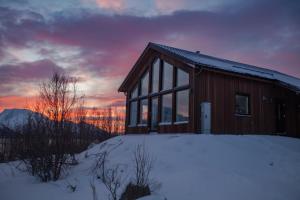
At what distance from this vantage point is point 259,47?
18688mm

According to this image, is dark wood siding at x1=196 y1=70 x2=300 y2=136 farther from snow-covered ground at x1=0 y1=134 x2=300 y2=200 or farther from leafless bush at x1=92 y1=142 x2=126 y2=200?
leafless bush at x1=92 y1=142 x2=126 y2=200

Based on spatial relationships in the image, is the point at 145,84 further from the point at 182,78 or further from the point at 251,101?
the point at 251,101

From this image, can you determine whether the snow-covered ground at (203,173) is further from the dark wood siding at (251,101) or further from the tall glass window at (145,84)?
the tall glass window at (145,84)

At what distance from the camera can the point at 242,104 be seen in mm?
15828

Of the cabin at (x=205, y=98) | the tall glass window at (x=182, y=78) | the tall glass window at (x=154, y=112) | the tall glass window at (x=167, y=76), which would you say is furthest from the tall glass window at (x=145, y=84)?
the tall glass window at (x=182, y=78)

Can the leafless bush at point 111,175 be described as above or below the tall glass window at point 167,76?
below

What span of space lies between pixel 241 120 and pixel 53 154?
9456mm

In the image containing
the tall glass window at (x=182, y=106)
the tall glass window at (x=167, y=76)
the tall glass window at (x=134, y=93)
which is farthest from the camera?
the tall glass window at (x=134, y=93)

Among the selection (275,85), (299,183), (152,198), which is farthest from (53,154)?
(275,85)

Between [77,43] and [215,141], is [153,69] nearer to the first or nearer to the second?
[77,43]

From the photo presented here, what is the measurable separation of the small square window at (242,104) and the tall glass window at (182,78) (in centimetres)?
287

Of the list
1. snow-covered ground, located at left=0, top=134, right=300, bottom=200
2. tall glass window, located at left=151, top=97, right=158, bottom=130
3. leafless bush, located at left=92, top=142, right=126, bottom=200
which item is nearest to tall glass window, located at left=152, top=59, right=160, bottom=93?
tall glass window, located at left=151, top=97, right=158, bottom=130

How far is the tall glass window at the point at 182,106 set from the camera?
14.7 m

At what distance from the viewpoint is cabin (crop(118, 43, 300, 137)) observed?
46.6 ft
